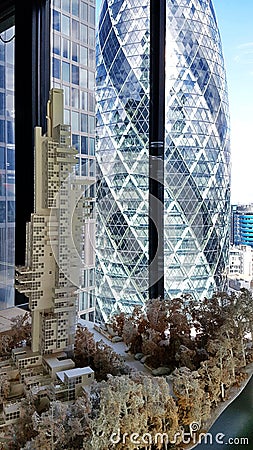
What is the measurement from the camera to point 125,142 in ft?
2.92

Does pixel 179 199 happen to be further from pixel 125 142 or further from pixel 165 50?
pixel 165 50

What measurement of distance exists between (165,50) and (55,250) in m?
0.52

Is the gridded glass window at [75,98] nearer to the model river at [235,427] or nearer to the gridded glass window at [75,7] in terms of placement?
the gridded glass window at [75,7]

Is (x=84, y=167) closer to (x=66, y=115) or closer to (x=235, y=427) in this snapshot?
(x=66, y=115)

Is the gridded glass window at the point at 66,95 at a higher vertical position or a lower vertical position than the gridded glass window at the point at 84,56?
lower

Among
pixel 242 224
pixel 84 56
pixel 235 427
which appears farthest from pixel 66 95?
pixel 235 427

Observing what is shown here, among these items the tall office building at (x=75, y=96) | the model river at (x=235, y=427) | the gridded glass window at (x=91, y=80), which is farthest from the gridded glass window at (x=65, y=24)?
the model river at (x=235, y=427)

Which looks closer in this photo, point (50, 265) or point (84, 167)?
point (50, 265)

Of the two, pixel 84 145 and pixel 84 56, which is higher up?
pixel 84 56

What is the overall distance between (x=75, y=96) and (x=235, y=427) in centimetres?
72

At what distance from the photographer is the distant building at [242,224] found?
80cm

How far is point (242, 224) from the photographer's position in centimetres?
81

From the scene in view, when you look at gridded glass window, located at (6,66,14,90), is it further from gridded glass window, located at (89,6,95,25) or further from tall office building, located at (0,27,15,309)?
gridded glass window, located at (89,6,95,25)

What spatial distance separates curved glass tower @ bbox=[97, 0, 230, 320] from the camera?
84cm
